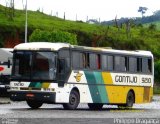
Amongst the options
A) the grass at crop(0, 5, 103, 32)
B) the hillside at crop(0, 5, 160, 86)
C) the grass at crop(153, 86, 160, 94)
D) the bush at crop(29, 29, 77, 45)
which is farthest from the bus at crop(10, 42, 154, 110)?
the grass at crop(0, 5, 103, 32)

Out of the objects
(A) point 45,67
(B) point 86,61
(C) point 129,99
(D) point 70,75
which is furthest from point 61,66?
(C) point 129,99

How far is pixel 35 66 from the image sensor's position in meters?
28.9

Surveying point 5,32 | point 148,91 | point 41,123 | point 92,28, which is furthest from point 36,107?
point 92,28

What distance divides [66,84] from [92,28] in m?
68.7

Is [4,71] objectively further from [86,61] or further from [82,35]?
[82,35]

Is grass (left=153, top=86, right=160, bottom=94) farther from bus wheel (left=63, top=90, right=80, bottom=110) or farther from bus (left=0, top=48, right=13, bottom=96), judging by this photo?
bus wheel (left=63, top=90, right=80, bottom=110)

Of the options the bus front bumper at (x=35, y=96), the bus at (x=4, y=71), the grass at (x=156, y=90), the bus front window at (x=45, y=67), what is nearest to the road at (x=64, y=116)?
the bus front bumper at (x=35, y=96)

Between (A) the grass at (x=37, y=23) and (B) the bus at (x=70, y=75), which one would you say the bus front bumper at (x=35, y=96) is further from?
(A) the grass at (x=37, y=23)

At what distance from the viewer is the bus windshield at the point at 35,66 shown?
28766mm

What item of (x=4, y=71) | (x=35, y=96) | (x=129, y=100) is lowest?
(x=129, y=100)

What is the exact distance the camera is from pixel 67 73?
29172mm

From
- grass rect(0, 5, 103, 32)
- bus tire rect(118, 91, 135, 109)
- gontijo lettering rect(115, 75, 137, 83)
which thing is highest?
grass rect(0, 5, 103, 32)

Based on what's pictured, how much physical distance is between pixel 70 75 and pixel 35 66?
1.54 metres

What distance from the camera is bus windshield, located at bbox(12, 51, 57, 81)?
28766 mm
